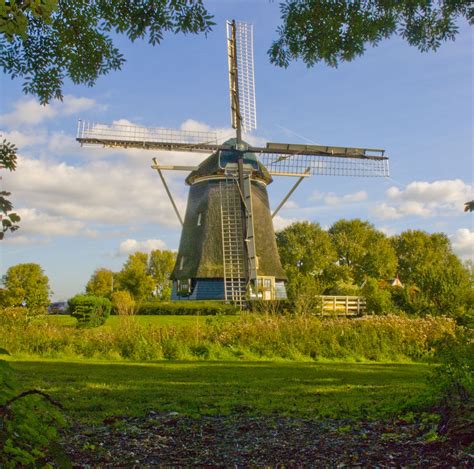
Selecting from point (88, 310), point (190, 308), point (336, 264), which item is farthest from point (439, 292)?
point (336, 264)

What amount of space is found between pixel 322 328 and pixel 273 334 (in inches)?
50.5

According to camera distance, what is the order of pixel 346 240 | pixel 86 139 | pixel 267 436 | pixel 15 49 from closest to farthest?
pixel 267 436 → pixel 15 49 → pixel 86 139 → pixel 346 240

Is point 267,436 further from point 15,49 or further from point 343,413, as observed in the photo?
point 15,49

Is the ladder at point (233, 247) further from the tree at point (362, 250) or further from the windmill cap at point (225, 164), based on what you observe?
the tree at point (362, 250)

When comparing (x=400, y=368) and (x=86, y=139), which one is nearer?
(x=400, y=368)

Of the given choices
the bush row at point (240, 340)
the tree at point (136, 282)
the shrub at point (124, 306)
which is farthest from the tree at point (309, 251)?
the bush row at point (240, 340)

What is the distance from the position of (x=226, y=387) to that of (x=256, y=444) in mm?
3083

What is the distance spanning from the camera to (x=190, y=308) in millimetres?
26062

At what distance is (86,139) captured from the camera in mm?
26516

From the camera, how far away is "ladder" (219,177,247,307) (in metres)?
27.3

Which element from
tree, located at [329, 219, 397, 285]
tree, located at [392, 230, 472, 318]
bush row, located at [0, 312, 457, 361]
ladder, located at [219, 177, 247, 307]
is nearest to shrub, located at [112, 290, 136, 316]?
bush row, located at [0, 312, 457, 361]

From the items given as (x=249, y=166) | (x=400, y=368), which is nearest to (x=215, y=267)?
(x=249, y=166)

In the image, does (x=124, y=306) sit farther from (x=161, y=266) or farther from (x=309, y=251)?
(x=161, y=266)

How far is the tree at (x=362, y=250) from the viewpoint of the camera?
50.7 metres
